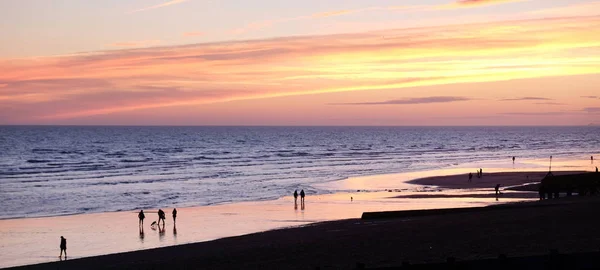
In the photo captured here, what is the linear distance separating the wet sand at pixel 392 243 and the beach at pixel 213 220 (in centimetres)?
309

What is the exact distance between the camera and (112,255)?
88.2 ft

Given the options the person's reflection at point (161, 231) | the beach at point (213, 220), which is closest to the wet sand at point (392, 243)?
the beach at point (213, 220)

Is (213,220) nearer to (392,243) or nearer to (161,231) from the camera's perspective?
(161,231)

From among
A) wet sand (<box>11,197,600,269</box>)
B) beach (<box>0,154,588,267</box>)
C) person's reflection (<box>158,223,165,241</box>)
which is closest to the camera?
wet sand (<box>11,197,600,269</box>)

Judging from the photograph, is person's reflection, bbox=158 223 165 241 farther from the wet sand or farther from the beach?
the wet sand

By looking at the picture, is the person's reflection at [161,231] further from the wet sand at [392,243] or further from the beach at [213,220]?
the wet sand at [392,243]

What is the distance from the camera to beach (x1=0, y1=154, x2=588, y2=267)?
30312 millimetres

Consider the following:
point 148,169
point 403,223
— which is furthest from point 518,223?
point 148,169

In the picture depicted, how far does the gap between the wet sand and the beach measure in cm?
309

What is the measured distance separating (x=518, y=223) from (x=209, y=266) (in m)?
10.5

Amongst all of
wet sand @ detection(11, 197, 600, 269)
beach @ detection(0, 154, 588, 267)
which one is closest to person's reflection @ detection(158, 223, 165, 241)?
beach @ detection(0, 154, 588, 267)

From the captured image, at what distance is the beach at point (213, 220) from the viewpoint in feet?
99.5

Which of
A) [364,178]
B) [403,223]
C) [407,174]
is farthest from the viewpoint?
[407,174]

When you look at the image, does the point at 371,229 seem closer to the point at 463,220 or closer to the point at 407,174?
the point at 463,220
